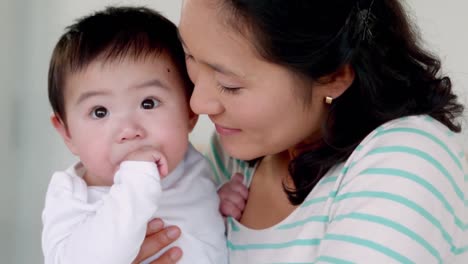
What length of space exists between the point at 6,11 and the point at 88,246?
1.15 metres

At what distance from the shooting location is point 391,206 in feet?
2.85

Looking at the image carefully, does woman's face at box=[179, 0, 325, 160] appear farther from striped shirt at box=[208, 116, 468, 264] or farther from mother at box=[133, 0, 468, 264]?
striped shirt at box=[208, 116, 468, 264]

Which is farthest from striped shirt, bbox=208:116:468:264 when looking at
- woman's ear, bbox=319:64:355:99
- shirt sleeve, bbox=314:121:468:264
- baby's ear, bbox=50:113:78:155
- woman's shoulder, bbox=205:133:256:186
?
baby's ear, bbox=50:113:78:155

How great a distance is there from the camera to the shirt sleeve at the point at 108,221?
99 centimetres

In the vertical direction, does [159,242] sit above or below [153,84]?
below

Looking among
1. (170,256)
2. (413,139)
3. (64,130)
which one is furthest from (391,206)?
(64,130)

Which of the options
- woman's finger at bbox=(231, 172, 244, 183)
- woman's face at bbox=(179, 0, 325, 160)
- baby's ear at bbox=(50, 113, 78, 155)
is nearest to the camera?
woman's face at bbox=(179, 0, 325, 160)

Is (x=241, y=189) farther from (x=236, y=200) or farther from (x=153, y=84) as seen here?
(x=153, y=84)

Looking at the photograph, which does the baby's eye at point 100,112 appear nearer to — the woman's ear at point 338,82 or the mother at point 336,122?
the mother at point 336,122

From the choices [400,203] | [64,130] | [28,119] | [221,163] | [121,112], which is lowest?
[28,119]

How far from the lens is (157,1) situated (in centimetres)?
195

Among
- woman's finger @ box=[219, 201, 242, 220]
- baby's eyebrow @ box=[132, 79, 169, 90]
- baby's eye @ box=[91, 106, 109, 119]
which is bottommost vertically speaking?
woman's finger @ box=[219, 201, 242, 220]

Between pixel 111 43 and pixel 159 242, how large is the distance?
348 millimetres

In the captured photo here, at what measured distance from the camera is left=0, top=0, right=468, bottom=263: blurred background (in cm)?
195
